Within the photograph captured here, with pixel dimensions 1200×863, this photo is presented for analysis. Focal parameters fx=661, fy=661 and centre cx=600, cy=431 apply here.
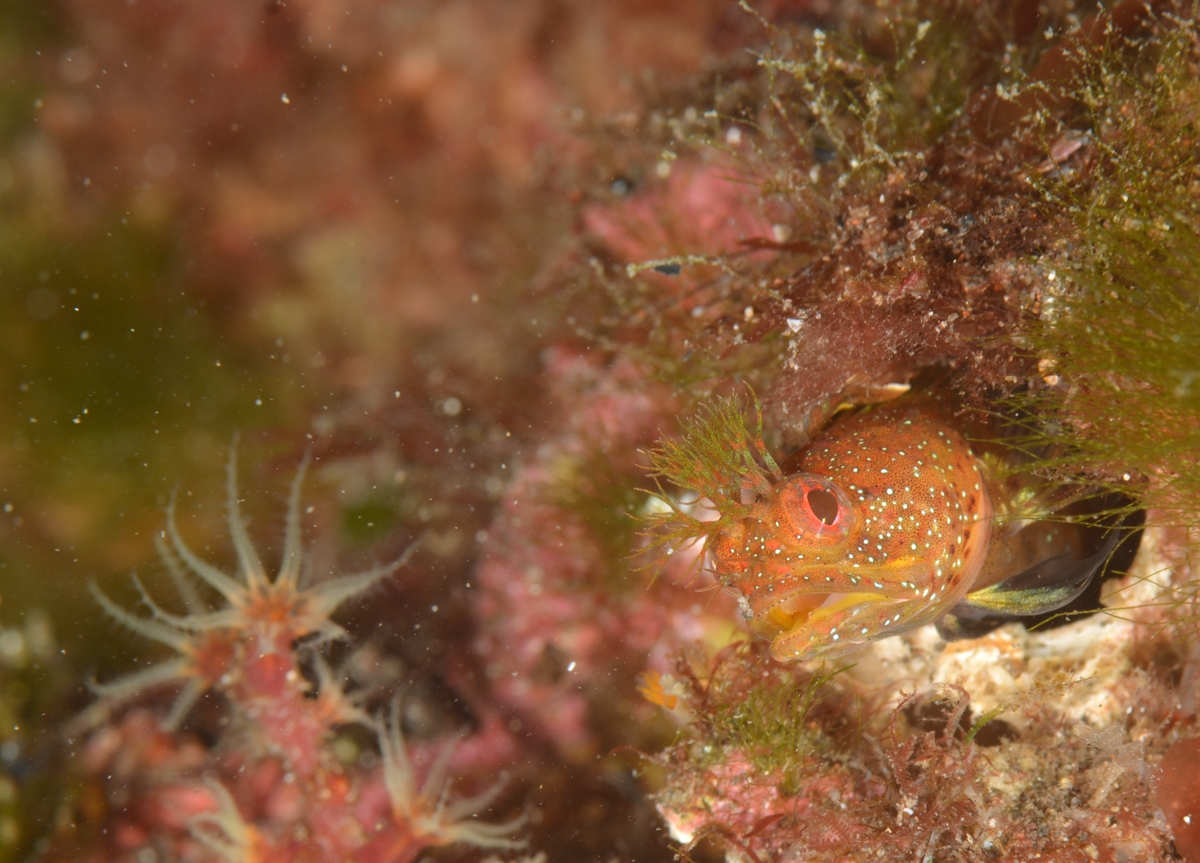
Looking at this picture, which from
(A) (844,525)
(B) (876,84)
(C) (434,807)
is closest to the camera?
(A) (844,525)

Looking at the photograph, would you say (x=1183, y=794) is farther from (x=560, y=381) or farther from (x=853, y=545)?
(x=560, y=381)

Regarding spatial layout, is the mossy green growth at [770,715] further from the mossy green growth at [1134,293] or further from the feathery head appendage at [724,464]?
the mossy green growth at [1134,293]

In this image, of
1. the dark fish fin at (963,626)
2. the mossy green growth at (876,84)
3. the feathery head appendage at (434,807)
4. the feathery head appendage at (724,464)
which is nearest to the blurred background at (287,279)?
the feathery head appendage at (434,807)

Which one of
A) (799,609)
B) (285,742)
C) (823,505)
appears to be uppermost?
(823,505)

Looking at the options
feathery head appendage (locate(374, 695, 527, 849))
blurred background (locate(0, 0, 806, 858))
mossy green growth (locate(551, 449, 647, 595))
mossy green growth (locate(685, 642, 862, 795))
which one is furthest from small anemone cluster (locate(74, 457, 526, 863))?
mossy green growth (locate(685, 642, 862, 795))

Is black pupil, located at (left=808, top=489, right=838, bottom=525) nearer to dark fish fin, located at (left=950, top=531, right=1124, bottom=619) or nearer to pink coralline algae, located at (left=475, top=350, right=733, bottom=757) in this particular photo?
dark fish fin, located at (left=950, top=531, right=1124, bottom=619)

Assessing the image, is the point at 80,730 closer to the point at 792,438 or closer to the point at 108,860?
the point at 108,860

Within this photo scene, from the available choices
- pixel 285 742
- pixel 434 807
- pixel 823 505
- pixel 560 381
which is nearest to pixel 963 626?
pixel 823 505
